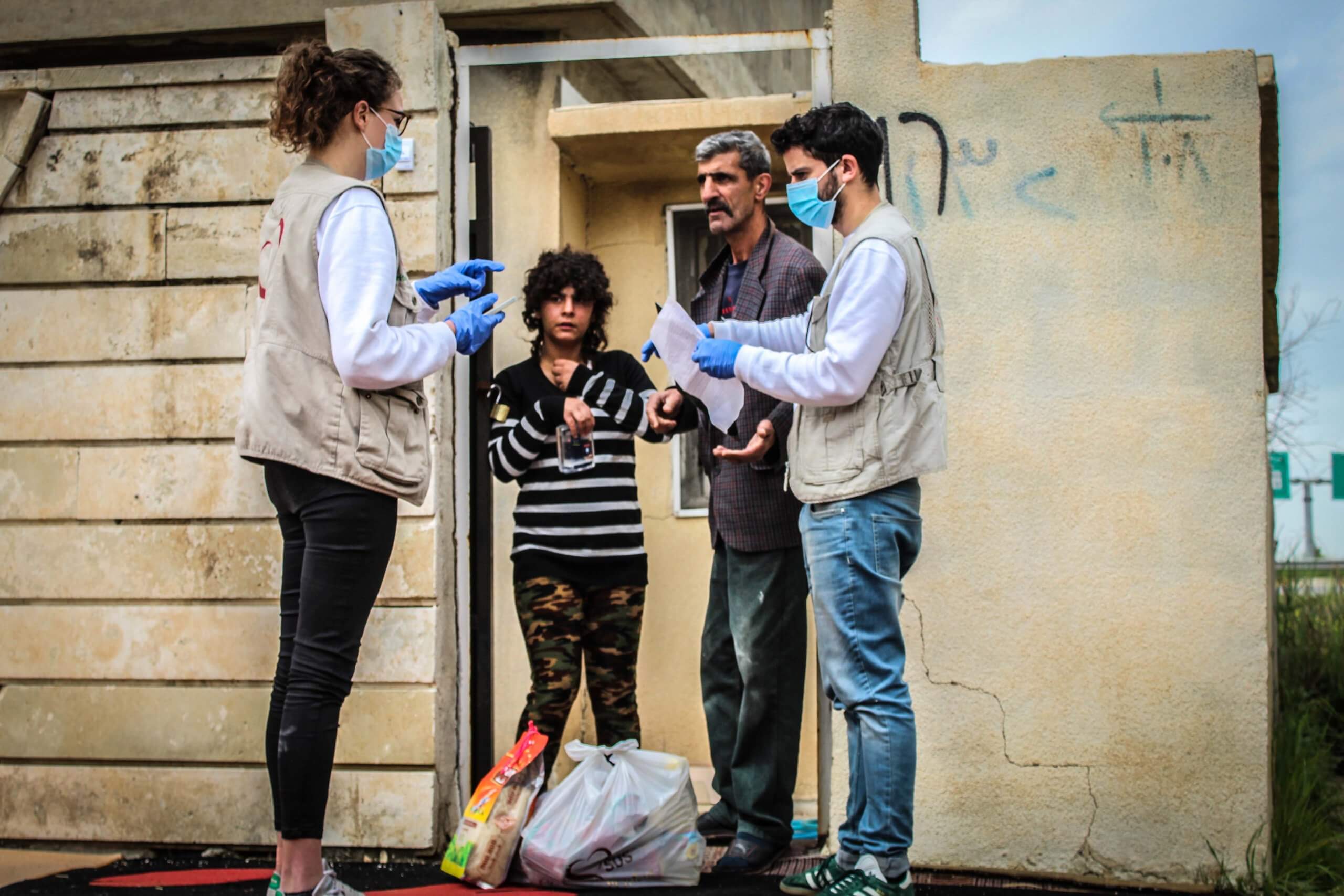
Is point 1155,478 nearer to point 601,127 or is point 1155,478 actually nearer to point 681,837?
point 681,837

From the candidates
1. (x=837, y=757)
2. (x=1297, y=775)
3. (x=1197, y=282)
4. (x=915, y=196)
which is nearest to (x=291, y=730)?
(x=837, y=757)

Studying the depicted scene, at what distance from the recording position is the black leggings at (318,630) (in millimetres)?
2750

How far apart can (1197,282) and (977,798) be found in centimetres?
168

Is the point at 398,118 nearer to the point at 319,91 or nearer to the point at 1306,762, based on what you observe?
the point at 319,91

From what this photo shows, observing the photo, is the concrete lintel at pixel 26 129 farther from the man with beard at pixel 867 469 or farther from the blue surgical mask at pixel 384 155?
the man with beard at pixel 867 469

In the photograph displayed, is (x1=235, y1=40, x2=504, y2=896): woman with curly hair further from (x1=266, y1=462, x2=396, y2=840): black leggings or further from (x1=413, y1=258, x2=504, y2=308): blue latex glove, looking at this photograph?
(x1=413, y1=258, x2=504, y2=308): blue latex glove

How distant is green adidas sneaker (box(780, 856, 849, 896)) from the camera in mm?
3057

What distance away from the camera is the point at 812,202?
10.5ft

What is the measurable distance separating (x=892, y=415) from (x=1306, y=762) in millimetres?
2369

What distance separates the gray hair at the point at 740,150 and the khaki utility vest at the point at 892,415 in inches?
36.8

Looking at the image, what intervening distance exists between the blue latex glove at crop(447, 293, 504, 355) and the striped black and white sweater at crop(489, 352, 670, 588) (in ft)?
2.87

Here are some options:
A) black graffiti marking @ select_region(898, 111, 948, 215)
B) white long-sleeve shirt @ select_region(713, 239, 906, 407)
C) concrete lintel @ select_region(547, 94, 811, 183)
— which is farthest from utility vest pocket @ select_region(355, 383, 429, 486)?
concrete lintel @ select_region(547, 94, 811, 183)

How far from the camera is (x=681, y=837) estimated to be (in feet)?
12.0

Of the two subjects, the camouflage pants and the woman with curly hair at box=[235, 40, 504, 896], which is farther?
the camouflage pants
